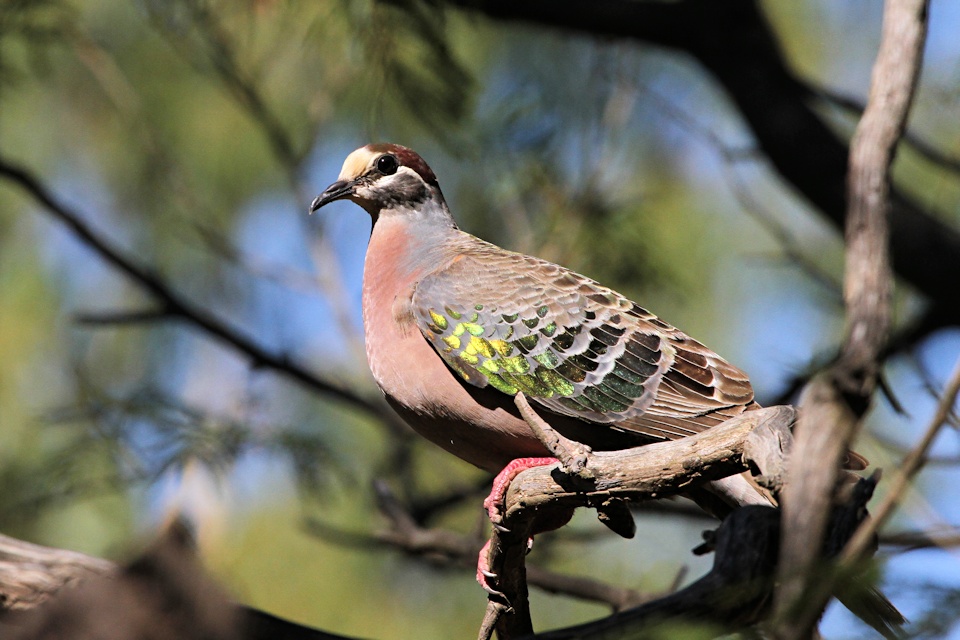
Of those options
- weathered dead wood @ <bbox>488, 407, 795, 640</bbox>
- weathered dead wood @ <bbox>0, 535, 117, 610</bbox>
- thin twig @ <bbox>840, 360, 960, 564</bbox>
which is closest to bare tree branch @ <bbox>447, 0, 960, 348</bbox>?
weathered dead wood @ <bbox>488, 407, 795, 640</bbox>

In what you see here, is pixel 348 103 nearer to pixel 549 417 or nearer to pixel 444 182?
pixel 444 182

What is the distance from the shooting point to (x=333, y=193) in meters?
4.20

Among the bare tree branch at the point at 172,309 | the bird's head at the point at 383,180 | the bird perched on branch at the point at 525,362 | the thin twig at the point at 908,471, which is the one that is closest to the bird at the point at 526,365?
the bird perched on branch at the point at 525,362

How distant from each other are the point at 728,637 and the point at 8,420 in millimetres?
8187

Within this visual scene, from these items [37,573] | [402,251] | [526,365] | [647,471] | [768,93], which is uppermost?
[768,93]

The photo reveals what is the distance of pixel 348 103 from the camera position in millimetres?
8148

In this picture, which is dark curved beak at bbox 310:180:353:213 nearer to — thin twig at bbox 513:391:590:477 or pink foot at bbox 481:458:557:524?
pink foot at bbox 481:458:557:524

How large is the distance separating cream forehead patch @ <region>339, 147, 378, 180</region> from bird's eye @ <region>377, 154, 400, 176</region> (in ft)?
0.15

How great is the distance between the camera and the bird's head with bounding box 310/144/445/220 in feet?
14.0

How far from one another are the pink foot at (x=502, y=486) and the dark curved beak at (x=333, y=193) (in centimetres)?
144

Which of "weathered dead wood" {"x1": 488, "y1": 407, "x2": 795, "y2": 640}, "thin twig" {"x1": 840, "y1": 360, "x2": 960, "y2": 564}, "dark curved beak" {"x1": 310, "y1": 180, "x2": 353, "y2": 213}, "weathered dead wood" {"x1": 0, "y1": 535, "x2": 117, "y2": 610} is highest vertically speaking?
"dark curved beak" {"x1": 310, "y1": 180, "x2": 353, "y2": 213}

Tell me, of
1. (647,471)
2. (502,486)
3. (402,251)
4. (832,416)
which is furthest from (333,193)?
(832,416)

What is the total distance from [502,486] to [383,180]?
1.67 metres

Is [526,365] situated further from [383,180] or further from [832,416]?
[832,416]
